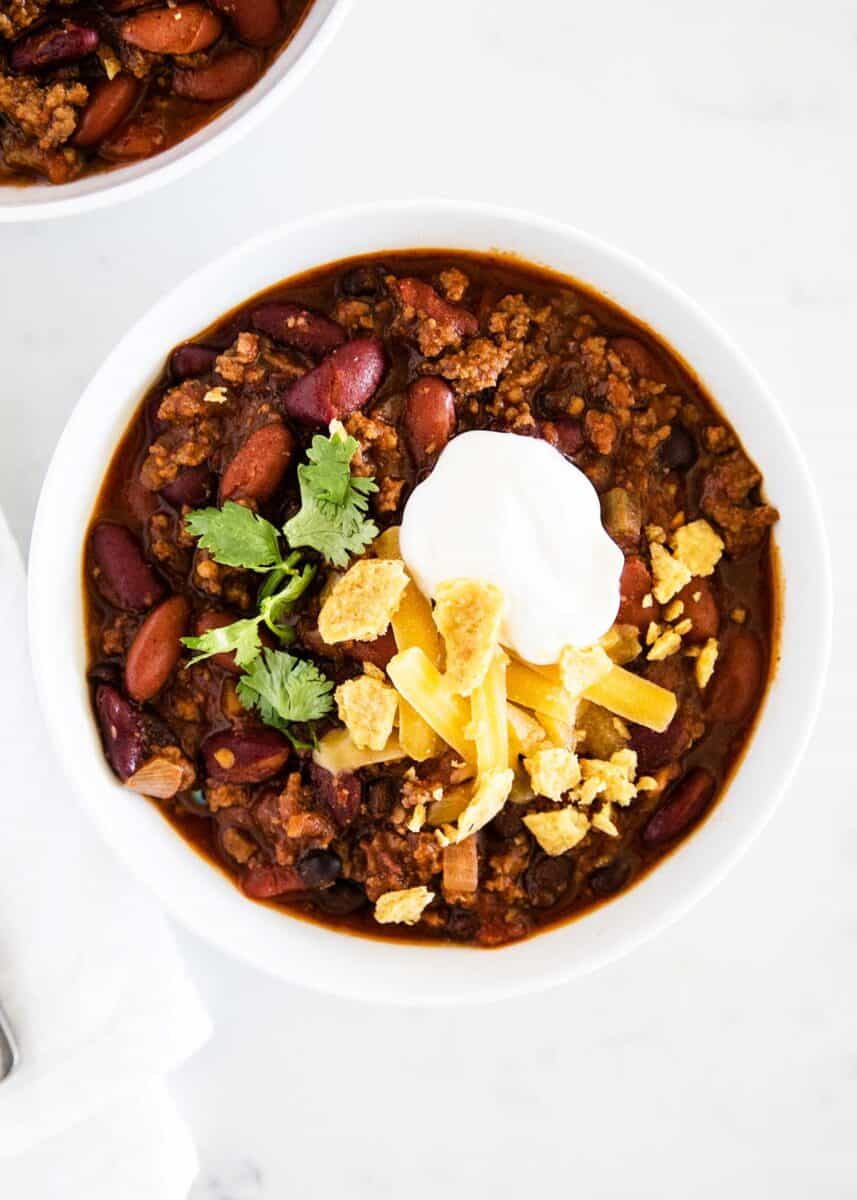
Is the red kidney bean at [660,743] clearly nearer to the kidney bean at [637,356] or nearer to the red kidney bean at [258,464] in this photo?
the kidney bean at [637,356]

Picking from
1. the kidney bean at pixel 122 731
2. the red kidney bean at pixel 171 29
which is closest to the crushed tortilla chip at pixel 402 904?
the kidney bean at pixel 122 731

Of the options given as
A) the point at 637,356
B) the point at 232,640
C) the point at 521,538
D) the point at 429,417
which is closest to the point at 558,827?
the point at 521,538

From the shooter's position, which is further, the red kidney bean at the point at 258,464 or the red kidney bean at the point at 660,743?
the red kidney bean at the point at 660,743

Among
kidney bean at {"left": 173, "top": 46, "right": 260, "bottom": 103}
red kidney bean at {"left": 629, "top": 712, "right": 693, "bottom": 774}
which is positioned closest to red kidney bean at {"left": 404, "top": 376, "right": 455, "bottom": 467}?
red kidney bean at {"left": 629, "top": 712, "right": 693, "bottom": 774}

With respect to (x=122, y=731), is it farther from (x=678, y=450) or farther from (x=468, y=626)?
(x=678, y=450)

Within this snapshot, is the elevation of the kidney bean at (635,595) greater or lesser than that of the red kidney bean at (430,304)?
lesser

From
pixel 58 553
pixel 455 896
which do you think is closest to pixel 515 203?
pixel 58 553
